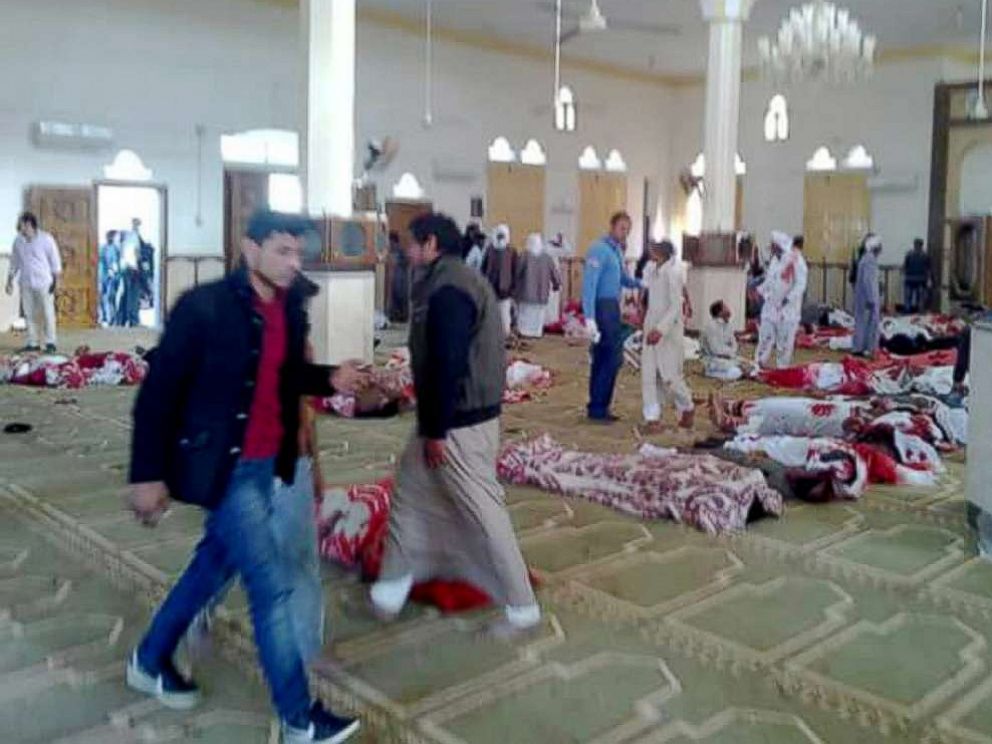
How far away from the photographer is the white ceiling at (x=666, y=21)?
13672 millimetres

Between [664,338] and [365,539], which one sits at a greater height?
[664,338]

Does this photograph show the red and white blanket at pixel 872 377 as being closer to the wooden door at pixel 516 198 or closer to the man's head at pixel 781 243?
the man's head at pixel 781 243

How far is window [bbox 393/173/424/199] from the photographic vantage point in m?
15.3

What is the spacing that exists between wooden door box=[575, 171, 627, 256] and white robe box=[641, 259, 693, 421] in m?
11.0

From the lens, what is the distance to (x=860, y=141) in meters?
17.0

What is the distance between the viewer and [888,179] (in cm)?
1670

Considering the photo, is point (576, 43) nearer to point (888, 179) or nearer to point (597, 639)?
point (888, 179)

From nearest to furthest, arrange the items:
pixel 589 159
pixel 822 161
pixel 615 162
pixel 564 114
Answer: pixel 564 114
pixel 822 161
pixel 589 159
pixel 615 162

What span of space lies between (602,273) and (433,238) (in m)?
3.60

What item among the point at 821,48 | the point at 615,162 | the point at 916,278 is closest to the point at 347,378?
the point at 821,48

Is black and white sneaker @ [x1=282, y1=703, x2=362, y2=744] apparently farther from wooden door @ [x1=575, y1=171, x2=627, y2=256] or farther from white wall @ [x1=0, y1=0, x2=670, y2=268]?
wooden door @ [x1=575, y1=171, x2=627, y2=256]

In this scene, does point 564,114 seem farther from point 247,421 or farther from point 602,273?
point 247,421

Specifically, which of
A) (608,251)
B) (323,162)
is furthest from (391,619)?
(323,162)

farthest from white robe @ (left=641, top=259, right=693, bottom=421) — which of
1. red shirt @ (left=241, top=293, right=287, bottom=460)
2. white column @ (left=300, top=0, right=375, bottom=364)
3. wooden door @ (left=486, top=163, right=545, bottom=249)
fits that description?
wooden door @ (left=486, top=163, right=545, bottom=249)
